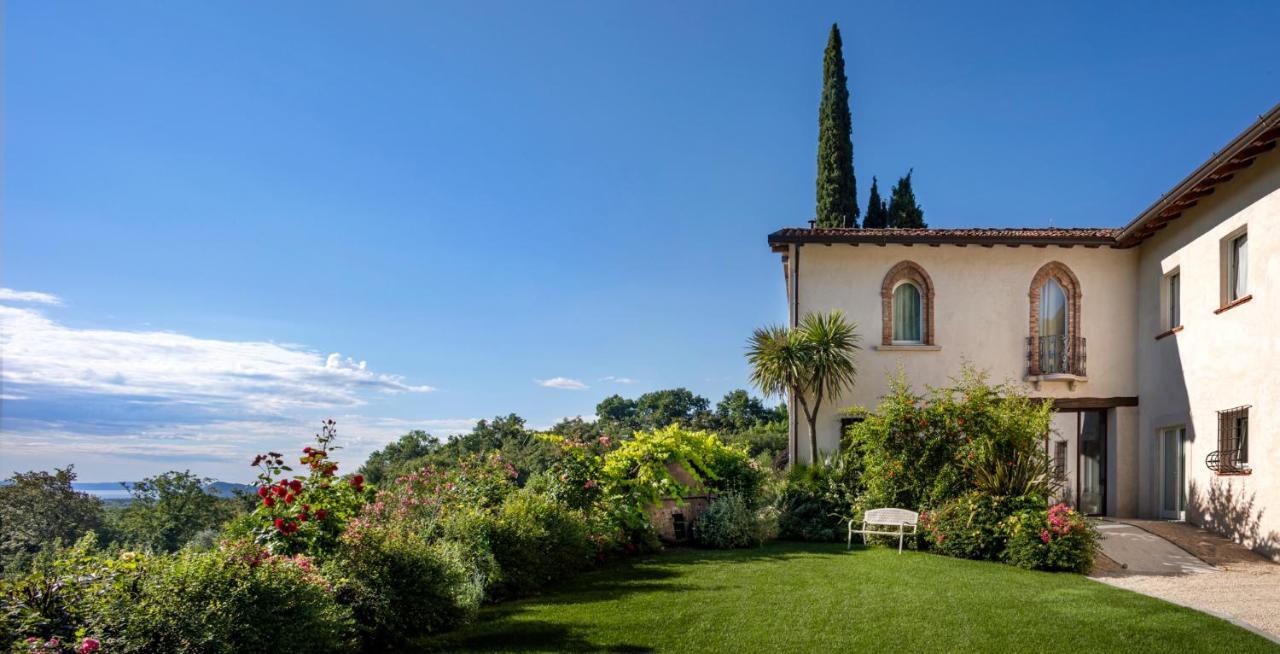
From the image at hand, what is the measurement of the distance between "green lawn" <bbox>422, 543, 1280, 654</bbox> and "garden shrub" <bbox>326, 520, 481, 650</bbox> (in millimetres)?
245

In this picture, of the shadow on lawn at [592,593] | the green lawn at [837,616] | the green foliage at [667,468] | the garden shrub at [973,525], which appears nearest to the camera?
the shadow on lawn at [592,593]

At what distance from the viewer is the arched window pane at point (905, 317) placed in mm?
19062

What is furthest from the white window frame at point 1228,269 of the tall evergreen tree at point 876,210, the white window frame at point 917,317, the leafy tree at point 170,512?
the leafy tree at point 170,512

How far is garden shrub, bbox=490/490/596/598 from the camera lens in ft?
30.2

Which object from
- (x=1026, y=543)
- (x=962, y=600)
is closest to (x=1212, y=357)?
(x=1026, y=543)

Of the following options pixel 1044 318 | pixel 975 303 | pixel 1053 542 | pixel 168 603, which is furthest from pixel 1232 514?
pixel 168 603

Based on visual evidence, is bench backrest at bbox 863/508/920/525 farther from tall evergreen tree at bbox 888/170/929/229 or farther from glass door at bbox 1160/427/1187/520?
tall evergreen tree at bbox 888/170/929/229

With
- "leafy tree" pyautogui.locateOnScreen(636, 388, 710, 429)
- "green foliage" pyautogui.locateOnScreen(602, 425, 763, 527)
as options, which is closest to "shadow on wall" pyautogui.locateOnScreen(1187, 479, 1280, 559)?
"green foliage" pyautogui.locateOnScreen(602, 425, 763, 527)

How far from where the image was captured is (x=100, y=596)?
5.03m

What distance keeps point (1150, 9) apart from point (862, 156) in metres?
13.8

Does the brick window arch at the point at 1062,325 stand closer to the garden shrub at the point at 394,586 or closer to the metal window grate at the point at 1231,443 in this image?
the metal window grate at the point at 1231,443

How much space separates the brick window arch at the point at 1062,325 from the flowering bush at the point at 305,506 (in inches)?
632

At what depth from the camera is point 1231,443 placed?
14.2 m

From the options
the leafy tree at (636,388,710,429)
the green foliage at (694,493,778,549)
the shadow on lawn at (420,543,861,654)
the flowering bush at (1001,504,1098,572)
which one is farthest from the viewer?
the leafy tree at (636,388,710,429)
